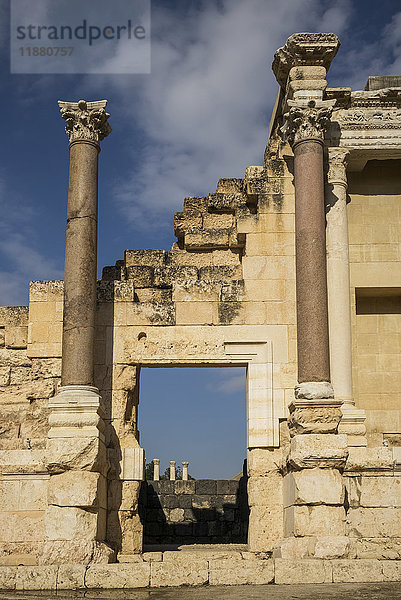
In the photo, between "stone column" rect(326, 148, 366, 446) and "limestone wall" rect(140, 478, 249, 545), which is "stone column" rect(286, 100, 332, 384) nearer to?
"stone column" rect(326, 148, 366, 446)

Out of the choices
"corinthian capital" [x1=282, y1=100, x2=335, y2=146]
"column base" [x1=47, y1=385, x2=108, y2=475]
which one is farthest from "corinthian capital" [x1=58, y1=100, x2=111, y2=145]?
"column base" [x1=47, y1=385, x2=108, y2=475]

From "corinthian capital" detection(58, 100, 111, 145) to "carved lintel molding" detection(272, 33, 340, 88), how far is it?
3442 mm

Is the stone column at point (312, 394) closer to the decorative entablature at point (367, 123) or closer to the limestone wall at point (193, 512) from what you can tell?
the decorative entablature at point (367, 123)

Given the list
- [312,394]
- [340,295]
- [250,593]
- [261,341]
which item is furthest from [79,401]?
[340,295]

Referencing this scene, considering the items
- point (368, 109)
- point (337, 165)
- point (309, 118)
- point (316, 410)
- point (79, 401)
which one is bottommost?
point (316, 410)

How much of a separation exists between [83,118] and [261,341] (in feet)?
16.7

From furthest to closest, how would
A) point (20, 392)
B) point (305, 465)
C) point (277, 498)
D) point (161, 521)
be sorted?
point (161, 521) < point (20, 392) < point (277, 498) < point (305, 465)

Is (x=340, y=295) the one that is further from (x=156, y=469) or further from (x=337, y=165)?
(x=156, y=469)

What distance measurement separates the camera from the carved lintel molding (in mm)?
13984

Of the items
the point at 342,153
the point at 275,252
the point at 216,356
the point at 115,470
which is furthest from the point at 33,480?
the point at 342,153

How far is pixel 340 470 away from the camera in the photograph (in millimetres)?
12008

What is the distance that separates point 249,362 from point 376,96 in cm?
563

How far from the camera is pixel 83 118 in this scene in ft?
45.4

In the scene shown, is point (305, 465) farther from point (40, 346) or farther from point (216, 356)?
point (40, 346)
